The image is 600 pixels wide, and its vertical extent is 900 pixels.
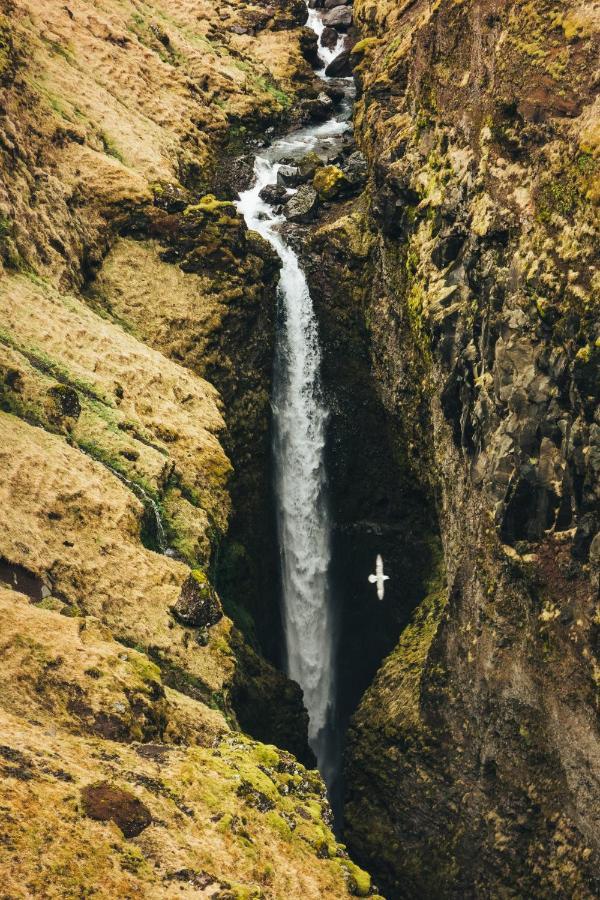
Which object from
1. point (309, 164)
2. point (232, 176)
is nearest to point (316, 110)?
point (309, 164)

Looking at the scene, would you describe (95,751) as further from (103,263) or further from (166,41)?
(166,41)

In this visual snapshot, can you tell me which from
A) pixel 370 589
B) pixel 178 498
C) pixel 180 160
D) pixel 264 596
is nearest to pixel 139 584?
pixel 178 498

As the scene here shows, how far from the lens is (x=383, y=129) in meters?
56.6

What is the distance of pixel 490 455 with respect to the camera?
1548 inches

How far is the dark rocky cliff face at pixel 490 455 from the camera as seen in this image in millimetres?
34531

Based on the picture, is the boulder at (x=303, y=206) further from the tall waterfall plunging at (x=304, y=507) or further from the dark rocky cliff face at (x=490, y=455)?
the dark rocky cliff face at (x=490, y=455)

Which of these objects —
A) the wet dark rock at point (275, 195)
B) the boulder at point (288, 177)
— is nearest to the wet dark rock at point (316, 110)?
the boulder at point (288, 177)

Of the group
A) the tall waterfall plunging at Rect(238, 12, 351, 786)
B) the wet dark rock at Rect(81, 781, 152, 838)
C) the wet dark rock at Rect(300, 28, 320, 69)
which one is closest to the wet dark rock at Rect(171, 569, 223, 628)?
the wet dark rock at Rect(81, 781, 152, 838)

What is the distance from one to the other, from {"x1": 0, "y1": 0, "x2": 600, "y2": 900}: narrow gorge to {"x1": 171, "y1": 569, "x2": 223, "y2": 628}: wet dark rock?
5.4 inches

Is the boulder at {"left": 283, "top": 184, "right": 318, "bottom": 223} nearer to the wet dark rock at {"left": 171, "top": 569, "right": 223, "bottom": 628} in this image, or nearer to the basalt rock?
the basalt rock

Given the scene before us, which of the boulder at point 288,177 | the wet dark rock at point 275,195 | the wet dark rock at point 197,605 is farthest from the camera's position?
the boulder at point 288,177

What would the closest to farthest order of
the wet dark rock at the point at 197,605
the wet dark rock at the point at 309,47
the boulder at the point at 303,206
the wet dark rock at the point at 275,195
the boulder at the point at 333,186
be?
the wet dark rock at the point at 197,605 < the boulder at the point at 303,206 < the boulder at the point at 333,186 < the wet dark rock at the point at 275,195 < the wet dark rock at the point at 309,47

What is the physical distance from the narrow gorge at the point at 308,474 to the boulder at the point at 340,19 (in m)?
21.1

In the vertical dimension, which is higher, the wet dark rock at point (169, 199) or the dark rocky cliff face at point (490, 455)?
the wet dark rock at point (169, 199)
